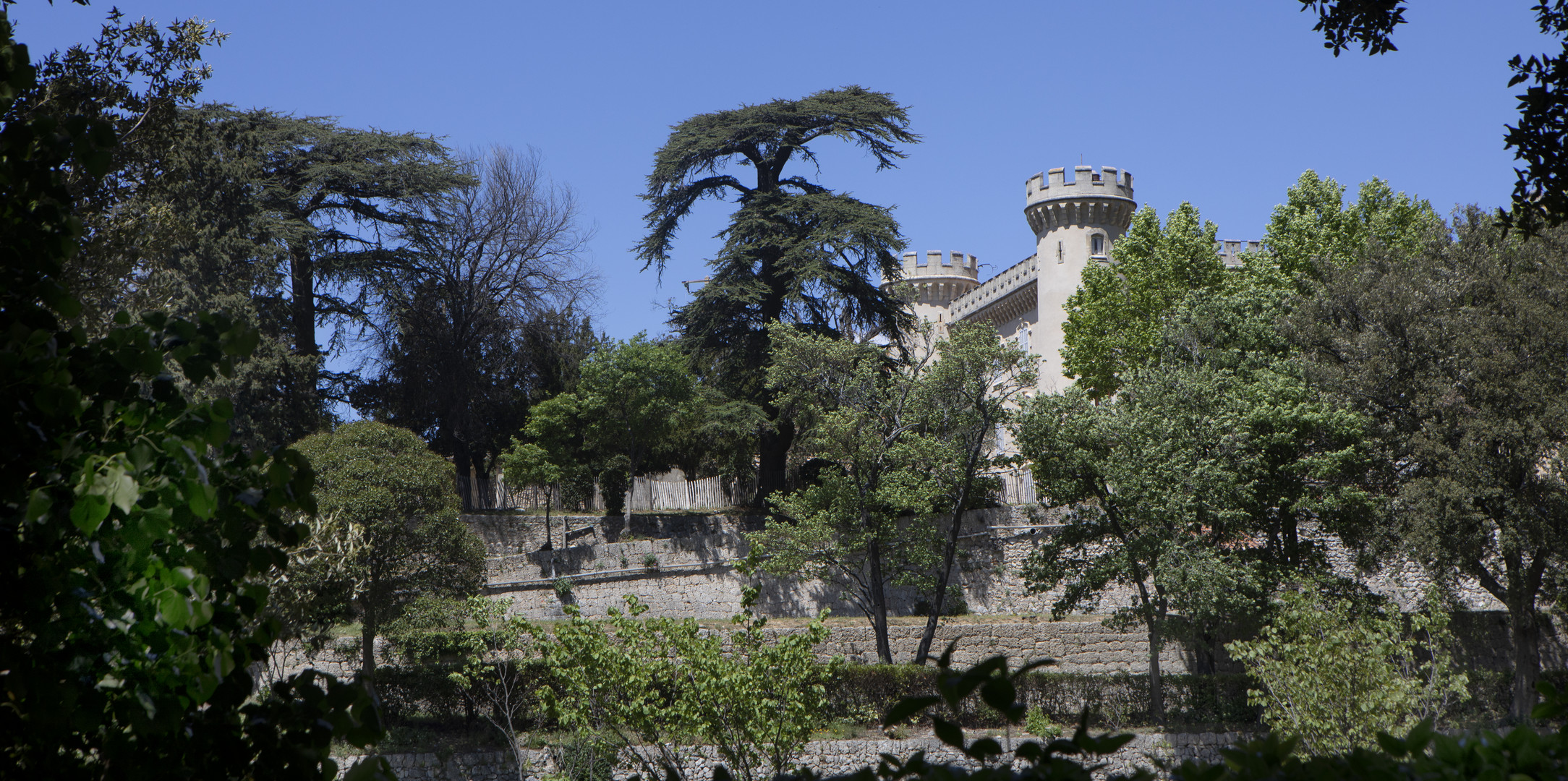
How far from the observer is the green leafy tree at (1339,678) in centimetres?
1537

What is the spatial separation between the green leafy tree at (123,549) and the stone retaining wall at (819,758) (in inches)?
608

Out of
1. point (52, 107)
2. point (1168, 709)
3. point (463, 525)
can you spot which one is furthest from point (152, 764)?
point (1168, 709)

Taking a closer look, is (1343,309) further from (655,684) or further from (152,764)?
(152,764)

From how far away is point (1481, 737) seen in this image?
285 centimetres

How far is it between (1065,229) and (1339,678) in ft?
88.4

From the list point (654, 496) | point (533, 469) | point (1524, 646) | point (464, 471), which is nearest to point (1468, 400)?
point (1524, 646)

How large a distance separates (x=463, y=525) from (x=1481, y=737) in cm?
2142

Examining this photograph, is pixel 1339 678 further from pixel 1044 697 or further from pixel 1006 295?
pixel 1006 295

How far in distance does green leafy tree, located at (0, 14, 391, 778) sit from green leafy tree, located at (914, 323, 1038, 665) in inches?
847

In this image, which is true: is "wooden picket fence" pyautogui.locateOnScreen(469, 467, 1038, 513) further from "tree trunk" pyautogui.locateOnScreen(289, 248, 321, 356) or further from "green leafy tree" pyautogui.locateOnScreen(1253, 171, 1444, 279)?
"green leafy tree" pyautogui.locateOnScreen(1253, 171, 1444, 279)

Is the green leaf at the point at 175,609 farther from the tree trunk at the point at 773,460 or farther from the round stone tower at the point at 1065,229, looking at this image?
the round stone tower at the point at 1065,229

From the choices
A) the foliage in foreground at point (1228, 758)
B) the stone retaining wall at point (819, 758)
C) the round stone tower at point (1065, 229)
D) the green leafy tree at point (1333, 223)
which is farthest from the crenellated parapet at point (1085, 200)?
the foliage in foreground at point (1228, 758)

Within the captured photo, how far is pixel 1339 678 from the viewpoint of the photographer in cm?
1577

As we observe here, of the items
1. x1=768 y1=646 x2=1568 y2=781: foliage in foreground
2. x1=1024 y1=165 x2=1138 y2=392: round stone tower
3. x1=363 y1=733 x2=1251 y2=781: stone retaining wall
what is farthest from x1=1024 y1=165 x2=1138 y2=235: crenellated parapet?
x1=768 y1=646 x2=1568 y2=781: foliage in foreground
